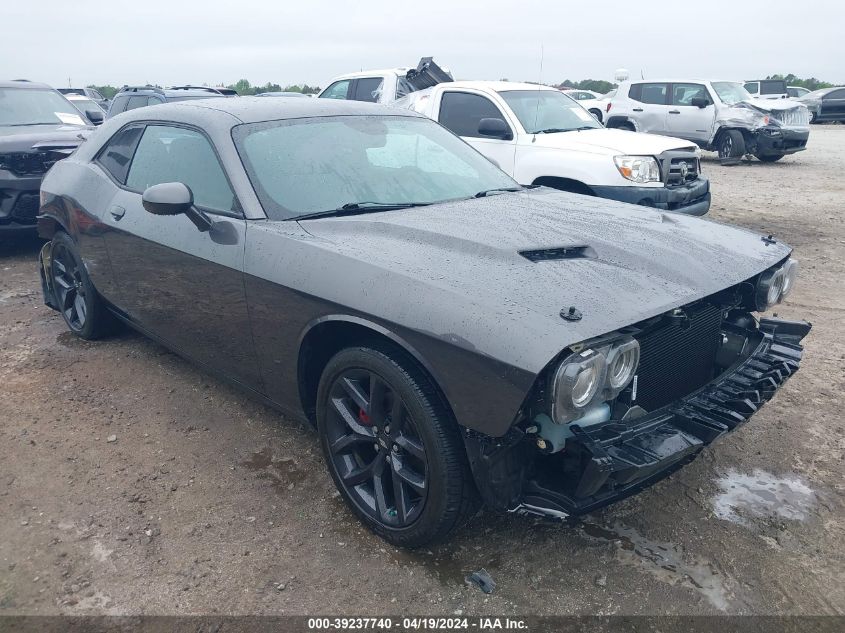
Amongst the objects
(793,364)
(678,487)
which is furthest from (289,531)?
(793,364)

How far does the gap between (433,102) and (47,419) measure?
5563 millimetres

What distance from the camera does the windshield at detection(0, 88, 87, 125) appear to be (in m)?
7.53

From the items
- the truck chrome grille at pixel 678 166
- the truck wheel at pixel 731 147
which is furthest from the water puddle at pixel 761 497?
the truck wheel at pixel 731 147

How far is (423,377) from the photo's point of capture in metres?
2.38

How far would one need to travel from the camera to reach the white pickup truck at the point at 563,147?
648 cm

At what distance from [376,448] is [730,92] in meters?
15.3

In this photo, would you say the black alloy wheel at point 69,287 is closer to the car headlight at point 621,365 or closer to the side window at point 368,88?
the car headlight at point 621,365

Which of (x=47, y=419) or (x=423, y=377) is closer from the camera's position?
(x=423, y=377)

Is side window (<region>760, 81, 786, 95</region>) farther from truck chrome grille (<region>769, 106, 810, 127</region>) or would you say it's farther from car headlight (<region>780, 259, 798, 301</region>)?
car headlight (<region>780, 259, 798, 301</region>)

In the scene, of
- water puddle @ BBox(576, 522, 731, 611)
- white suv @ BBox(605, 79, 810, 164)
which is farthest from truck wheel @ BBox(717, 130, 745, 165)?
water puddle @ BBox(576, 522, 731, 611)

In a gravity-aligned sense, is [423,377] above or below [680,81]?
below

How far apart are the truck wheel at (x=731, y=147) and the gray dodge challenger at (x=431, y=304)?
1255 centimetres

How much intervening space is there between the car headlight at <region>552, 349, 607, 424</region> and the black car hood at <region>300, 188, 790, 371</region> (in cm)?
7

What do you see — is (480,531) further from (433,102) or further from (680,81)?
(680,81)
